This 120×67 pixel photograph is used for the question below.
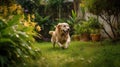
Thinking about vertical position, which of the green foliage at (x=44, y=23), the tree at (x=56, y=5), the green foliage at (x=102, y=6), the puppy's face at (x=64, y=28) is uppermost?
the green foliage at (x=102, y=6)

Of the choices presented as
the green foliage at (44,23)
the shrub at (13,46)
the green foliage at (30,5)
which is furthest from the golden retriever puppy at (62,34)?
the green foliage at (30,5)

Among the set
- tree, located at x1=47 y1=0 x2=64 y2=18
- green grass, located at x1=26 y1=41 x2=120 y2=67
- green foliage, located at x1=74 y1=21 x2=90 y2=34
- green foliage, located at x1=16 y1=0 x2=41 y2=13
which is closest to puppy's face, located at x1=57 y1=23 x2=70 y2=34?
green grass, located at x1=26 y1=41 x2=120 y2=67

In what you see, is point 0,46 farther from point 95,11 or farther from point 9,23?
point 95,11

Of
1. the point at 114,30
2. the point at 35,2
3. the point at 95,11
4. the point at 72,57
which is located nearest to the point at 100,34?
the point at 114,30

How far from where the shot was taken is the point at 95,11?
492 inches

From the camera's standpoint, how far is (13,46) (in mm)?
8062

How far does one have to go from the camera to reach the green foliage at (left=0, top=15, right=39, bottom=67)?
7.95 meters

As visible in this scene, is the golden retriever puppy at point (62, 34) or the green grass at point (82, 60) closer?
the green grass at point (82, 60)

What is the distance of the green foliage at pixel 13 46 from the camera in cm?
795

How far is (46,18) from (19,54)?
10737 millimetres

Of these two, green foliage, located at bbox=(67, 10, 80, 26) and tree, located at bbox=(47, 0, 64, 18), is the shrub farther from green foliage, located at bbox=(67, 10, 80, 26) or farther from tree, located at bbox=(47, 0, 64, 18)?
tree, located at bbox=(47, 0, 64, 18)

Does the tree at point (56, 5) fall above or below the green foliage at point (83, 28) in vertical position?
above

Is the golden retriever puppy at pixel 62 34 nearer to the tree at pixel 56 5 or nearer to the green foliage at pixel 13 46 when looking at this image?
the green foliage at pixel 13 46

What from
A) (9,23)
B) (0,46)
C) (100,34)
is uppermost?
(9,23)
